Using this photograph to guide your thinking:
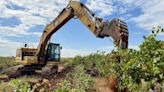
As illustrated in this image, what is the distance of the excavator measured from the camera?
68.2 ft

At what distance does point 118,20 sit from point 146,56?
10.7 m

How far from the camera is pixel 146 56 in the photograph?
10258mm

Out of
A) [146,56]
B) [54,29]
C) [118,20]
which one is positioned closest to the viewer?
[146,56]

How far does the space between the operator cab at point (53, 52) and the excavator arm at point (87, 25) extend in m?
0.40

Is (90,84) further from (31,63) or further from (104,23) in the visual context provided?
(31,63)

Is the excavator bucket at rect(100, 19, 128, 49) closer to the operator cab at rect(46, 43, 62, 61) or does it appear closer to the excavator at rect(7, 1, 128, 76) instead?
the excavator at rect(7, 1, 128, 76)

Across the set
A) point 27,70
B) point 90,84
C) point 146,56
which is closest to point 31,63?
point 27,70

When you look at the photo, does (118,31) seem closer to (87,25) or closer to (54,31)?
(87,25)

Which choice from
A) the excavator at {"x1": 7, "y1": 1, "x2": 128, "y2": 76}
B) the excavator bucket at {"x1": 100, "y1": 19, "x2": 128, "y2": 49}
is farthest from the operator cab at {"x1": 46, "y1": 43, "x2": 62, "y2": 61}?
the excavator bucket at {"x1": 100, "y1": 19, "x2": 128, "y2": 49}

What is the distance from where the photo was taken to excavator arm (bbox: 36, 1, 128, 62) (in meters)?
20.4

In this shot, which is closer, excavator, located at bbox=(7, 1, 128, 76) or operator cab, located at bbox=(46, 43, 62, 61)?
excavator, located at bbox=(7, 1, 128, 76)

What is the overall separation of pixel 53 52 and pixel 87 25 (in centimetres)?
623

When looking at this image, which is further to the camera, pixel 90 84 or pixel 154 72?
pixel 90 84

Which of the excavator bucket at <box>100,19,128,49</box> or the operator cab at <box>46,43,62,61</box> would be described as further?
the operator cab at <box>46,43,62,61</box>
